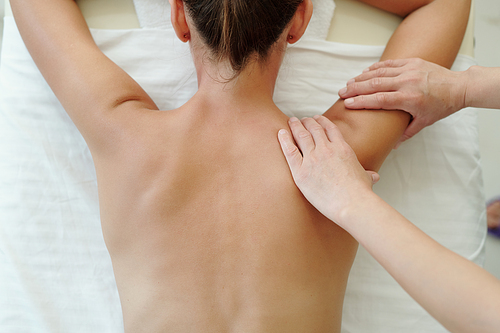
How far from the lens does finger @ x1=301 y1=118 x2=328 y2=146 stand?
2.78 ft

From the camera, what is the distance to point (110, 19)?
46.2 inches

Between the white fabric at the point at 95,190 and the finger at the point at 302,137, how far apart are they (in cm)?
28

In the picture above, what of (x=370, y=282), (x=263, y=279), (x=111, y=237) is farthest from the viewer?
(x=370, y=282)

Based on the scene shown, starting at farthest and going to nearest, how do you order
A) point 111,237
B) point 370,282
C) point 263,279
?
point 370,282 → point 111,237 → point 263,279

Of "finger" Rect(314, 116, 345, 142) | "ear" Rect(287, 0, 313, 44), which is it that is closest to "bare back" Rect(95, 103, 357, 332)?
"finger" Rect(314, 116, 345, 142)

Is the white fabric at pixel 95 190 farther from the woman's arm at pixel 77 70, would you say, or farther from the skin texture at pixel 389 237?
the skin texture at pixel 389 237

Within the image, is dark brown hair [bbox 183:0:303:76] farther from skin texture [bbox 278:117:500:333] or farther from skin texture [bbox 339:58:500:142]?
skin texture [bbox 339:58:500:142]

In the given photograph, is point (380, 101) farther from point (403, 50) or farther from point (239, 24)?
point (239, 24)

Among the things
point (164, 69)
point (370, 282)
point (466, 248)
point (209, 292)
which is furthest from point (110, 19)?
point (466, 248)

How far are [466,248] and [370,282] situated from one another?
32 cm

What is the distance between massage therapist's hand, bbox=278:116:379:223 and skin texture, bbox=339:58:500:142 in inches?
6.8

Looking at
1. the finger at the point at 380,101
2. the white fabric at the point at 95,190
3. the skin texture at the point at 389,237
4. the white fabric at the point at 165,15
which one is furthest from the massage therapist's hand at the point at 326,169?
the white fabric at the point at 165,15

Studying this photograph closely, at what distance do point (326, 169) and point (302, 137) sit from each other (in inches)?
4.0

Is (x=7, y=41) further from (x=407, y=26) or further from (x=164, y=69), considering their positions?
(x=407, y=26)
